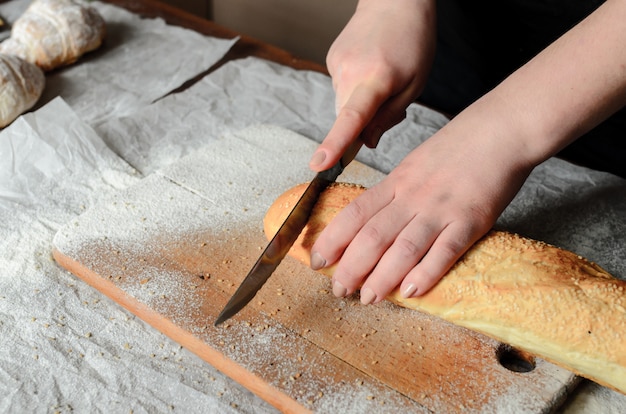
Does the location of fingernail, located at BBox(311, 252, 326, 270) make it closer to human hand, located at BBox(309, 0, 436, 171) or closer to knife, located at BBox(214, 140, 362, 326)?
knife, located at BBox(214, 140, 362, 326)

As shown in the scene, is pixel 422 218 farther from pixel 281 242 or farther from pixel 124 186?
pixel 124 186

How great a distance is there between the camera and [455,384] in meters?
0.96

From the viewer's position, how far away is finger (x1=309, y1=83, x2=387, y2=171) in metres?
1.11

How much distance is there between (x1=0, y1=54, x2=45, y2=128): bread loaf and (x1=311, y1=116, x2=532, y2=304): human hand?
0.95 m

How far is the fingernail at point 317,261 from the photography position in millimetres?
1043

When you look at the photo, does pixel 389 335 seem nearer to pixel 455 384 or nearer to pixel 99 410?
pixel 455 384

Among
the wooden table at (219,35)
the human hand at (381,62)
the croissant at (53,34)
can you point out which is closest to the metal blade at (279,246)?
the human hand at (381,62)

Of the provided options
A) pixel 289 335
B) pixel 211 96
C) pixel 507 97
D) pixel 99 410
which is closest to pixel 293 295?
pixel 289 335

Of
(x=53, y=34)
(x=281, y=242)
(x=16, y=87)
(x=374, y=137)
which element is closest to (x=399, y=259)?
(x=281, y=242)

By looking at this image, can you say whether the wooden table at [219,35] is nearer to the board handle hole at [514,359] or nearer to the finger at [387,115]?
the finger at [387,115]

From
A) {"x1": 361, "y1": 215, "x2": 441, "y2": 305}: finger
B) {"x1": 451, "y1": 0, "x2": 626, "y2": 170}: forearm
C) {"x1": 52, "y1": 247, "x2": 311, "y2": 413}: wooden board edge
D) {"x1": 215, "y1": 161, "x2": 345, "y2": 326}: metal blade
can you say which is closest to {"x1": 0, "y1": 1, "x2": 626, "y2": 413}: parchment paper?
{"x1": 52, "y1": 247, "x2": 311, "y2": 413}: wooden board edge

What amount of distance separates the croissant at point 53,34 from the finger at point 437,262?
4.26 ft

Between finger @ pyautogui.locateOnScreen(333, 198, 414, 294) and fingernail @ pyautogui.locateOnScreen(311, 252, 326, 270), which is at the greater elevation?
A: finger @ pyautogui.locateOnScreen(333, 198, 414, 294)

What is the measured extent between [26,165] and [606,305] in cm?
120
